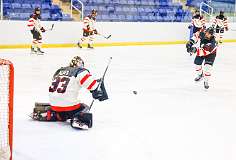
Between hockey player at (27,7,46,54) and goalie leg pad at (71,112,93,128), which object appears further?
hockey player at (27,7,46,54)

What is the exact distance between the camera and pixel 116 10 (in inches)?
653

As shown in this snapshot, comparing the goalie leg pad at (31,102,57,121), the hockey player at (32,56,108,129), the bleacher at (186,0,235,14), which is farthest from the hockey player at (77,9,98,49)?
the hockey player at (32,56,108,129)

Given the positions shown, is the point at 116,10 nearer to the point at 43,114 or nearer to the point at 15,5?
the point at 15,5

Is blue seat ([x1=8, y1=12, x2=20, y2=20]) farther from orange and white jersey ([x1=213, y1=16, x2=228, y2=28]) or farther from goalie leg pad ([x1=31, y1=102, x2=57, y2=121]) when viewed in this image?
goalie leg pad ([x1=31, y1=102, x2=57, y2=121])

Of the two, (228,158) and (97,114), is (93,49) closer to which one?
(97,114)

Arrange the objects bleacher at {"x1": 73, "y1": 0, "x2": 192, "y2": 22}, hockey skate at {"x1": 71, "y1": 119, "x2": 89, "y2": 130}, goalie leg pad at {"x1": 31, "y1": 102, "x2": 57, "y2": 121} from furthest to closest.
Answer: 1. bleacher at {"x1": 73, "y1": 0, "x2": 192, "y2": 22}
2. goalie leg pad at {"x1": 31, "y1": 102, "x2": 57, "y2": 121}
3. hockey skate at {"x1": 71, "y1": 119, "x2": 89, "y2": 130}

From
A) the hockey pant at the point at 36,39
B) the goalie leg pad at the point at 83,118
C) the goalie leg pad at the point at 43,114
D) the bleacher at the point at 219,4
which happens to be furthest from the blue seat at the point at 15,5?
the goalie leg pad at the point at 83,118

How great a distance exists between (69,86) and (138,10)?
493 inches

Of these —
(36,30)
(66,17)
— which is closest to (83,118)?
(36,30)

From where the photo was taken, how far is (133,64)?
10859 millimetres

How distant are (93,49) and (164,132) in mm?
9552

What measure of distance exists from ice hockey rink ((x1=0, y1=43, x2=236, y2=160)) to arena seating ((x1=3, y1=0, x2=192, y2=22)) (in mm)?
4208

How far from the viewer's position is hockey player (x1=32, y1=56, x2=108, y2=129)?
15.7 ft

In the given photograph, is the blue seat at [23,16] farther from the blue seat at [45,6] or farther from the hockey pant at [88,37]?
the hockey pant at [88,37]
